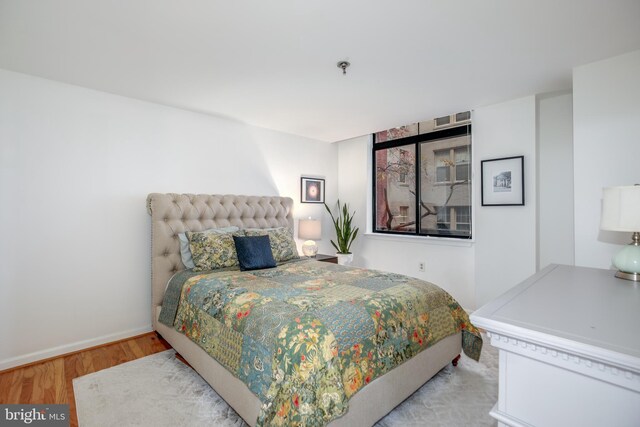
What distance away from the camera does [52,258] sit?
2543 mm

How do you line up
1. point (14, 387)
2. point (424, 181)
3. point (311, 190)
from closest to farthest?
point (14, 387) → point (424, 181) → point (311, 190)

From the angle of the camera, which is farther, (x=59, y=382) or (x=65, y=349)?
(x=65, y=349)

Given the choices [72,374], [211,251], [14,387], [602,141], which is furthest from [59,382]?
[602,141]

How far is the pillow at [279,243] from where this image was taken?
3.18 metres

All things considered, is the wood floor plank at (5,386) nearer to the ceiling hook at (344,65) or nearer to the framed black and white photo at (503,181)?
the ceiling hook at (344,65)

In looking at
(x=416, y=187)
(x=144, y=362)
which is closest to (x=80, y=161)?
(x=144, y=362)

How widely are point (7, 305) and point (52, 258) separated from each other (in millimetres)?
439

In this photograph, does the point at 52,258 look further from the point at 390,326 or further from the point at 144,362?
the point at 390,326

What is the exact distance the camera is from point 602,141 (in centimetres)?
231

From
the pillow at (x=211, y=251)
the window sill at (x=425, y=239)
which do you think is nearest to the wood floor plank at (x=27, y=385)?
the pillow at (x=211, y=251)

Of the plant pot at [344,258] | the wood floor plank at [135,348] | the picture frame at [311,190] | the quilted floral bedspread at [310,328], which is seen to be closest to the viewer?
the quilted floral bedspread at [310,328]

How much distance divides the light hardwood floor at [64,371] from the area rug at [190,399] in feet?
0.32

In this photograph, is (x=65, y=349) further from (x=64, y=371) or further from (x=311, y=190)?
(x=311, y=190)

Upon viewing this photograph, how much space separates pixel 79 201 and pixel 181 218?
857 millimetres
